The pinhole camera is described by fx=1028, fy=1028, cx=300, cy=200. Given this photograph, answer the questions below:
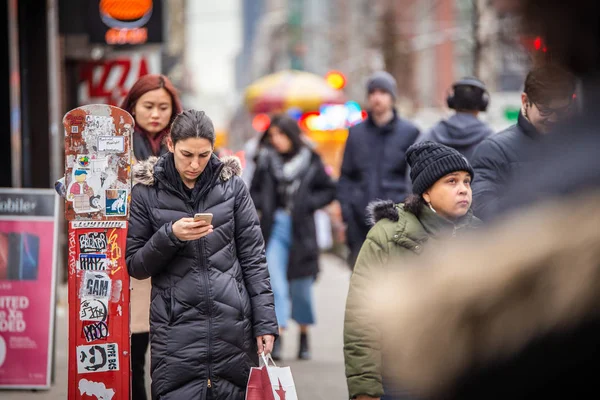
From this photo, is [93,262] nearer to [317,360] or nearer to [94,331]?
[94,331]

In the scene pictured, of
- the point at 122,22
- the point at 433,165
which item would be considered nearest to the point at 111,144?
the point at 433,165

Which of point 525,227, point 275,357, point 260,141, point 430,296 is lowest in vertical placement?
point 275,357

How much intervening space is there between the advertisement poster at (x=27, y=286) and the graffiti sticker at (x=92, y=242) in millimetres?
2103

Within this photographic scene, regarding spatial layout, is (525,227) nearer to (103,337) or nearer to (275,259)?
(103,337)

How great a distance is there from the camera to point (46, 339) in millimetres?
6926

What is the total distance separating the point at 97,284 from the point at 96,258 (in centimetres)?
12

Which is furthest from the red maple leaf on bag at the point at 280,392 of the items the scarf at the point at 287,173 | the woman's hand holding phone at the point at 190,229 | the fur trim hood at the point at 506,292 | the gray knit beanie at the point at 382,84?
the scarf at the point at 287,173

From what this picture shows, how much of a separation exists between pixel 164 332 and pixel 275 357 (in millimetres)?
4252

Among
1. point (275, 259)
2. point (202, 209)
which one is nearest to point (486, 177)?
point (202, 209)

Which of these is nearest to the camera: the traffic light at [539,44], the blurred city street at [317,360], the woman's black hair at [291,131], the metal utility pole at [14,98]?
the traffic light at [539,44]

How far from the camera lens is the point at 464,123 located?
23.0 ft

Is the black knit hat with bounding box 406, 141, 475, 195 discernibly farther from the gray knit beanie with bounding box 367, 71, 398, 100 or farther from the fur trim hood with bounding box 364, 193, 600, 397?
the gray knit beanie with bounding box 367, 71, 398, 100

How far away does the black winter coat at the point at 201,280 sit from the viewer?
4.48 m

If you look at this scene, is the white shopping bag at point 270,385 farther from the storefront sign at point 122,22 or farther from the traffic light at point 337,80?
the traffic light at point 337,80
